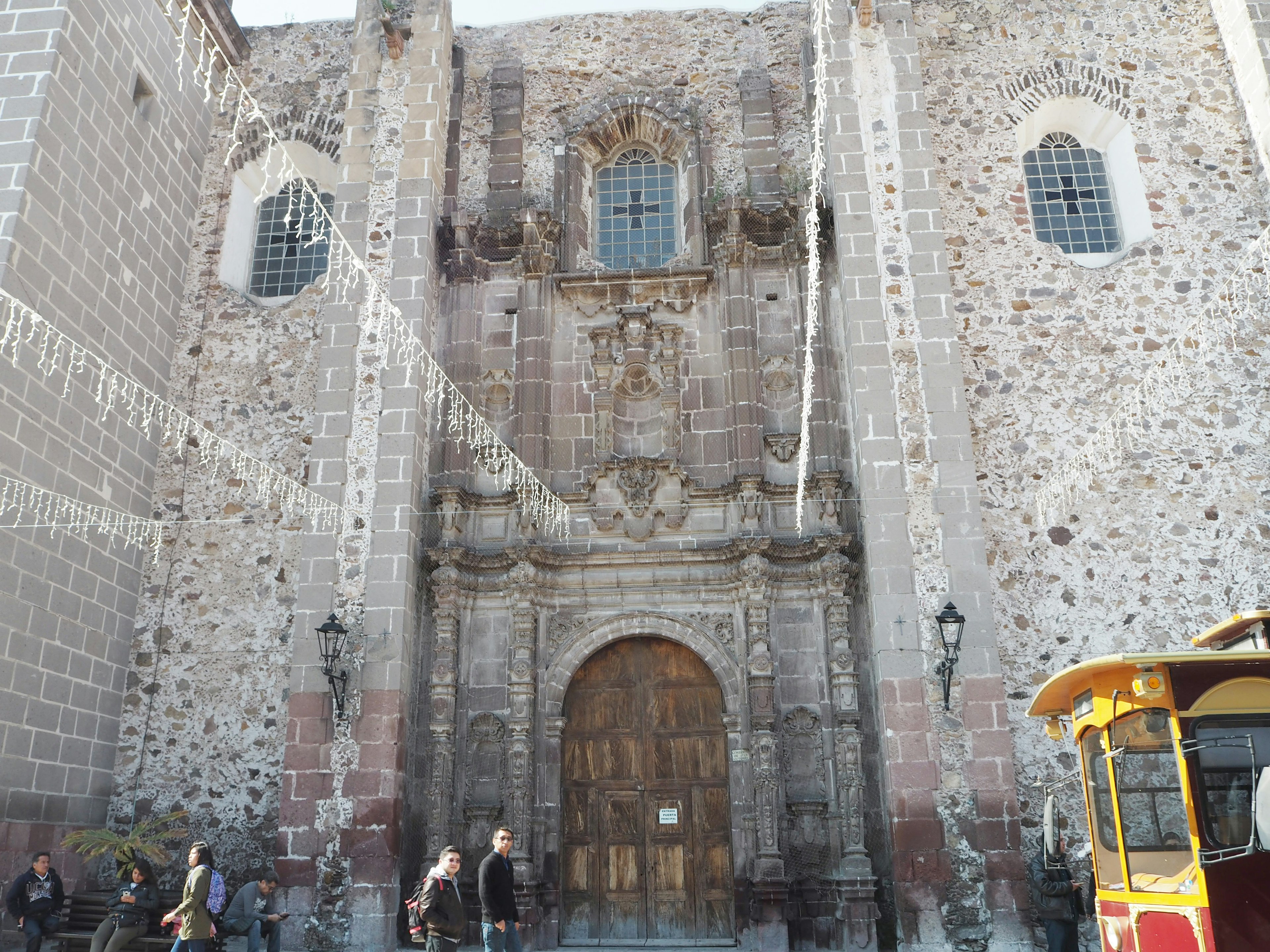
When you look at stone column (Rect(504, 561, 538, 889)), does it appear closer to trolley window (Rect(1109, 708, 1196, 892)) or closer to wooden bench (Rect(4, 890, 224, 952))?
wooden bench (Rect(4, 890, 224, 952))

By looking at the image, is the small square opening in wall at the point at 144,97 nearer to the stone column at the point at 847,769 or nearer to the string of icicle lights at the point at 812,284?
the string of icicle lights at the point at 812,284

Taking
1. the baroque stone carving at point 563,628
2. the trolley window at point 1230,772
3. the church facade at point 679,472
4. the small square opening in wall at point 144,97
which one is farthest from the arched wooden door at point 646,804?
the small square opening in wall at point 144,97

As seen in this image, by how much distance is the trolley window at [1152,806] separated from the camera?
5.92m

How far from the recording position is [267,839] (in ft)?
37.6

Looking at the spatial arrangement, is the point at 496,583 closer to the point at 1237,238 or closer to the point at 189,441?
the point at 189,441

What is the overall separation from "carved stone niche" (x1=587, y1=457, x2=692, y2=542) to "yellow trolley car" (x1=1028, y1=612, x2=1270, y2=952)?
19.7 ft

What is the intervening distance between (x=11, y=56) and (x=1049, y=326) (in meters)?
11.9

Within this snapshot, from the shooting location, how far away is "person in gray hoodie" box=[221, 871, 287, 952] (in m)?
9.70

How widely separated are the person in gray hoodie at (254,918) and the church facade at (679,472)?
1.16 feet

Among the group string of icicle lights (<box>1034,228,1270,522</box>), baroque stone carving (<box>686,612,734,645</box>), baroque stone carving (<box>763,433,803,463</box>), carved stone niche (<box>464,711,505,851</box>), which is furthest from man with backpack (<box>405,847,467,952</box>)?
string of icicle lights (<box>1034,228,1270,522</box>)

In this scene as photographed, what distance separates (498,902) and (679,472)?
224 inches

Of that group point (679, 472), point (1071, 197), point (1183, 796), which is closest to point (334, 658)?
point (679, 472)

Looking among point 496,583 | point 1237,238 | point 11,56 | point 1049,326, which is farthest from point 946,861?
point 11,56

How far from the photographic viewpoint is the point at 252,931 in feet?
31.9
